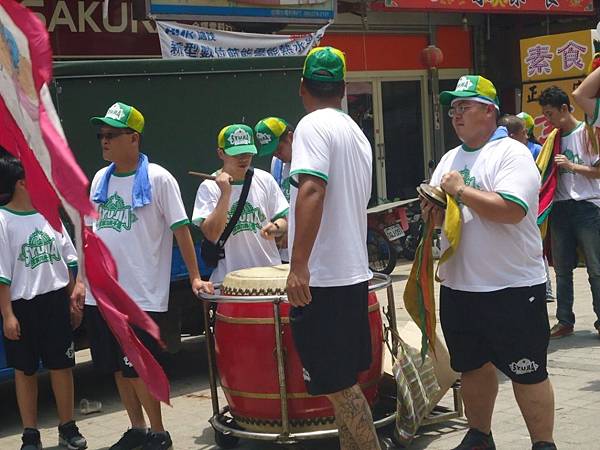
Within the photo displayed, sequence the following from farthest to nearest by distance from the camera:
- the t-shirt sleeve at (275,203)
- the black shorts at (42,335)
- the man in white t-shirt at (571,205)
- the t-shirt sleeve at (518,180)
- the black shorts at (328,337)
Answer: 1. the man in white t-shirt at (571,205)
2. the t-shirt sleeve at (275,203)
3. the black shorts at (42,335)
4. the t-shirt sleeve at (518,180)
5. the black shorts at (328,337)

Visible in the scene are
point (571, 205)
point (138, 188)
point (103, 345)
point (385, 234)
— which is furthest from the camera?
point (385, 234)

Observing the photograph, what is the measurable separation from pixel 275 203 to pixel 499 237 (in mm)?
1903

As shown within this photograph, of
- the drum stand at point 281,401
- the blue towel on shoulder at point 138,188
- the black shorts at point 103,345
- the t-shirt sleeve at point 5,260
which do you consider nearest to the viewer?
the drum stand at point 281,401

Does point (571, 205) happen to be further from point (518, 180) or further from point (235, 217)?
point (518, 180)

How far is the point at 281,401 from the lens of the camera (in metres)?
5.00

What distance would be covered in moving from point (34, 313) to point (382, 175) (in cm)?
1104

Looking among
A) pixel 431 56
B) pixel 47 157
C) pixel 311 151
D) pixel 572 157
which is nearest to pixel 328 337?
pixel 311 151

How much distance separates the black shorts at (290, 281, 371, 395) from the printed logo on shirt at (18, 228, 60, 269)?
199 centimetres

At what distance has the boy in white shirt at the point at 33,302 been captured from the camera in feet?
18.2

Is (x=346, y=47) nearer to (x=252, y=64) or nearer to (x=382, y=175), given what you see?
(x=382, y=175)

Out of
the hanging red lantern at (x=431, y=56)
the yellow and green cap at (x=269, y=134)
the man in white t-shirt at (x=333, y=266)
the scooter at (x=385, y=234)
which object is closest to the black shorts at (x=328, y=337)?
the man in white t-shirt at (x=333, y=266)

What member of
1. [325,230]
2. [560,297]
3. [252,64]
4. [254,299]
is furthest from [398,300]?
[325,230]

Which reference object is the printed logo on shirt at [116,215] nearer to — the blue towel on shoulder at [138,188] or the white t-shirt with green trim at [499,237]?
the blue towel on shoulder at [138,188]

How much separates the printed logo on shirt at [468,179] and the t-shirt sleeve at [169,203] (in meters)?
1.58
